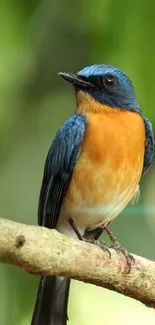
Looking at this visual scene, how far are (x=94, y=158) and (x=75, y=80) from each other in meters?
0.37

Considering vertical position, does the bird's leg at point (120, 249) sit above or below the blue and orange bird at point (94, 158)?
below

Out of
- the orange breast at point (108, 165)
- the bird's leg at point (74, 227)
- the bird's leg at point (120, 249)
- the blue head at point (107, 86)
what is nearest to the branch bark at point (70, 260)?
the bird's leg at point (120, 249)

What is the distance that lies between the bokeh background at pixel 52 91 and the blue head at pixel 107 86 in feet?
0.26

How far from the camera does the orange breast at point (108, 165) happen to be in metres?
3.18

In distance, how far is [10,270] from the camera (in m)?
2.84

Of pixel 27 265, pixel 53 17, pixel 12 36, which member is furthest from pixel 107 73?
pixel 27 265

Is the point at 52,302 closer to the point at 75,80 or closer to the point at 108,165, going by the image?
the point at 108,165

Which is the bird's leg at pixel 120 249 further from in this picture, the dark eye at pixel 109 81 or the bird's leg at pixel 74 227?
the dark eye at pixel 109 81

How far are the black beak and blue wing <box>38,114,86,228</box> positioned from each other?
16 centimetres

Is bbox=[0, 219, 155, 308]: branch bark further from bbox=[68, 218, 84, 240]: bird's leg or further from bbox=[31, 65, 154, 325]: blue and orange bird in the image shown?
bbox=[68, 218, 84, 240]: bird's leg

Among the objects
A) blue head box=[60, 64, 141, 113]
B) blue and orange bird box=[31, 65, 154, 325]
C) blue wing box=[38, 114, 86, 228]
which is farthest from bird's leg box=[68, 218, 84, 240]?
blue head box=[60, 64, 141, 113]

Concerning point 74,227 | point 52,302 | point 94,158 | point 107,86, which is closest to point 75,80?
point 107,86

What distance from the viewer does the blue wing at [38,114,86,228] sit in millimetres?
3219

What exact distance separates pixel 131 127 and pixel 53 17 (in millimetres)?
626
